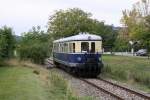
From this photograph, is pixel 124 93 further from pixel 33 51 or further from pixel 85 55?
pixel 33 51

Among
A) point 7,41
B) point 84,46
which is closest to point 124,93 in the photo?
point 84,46

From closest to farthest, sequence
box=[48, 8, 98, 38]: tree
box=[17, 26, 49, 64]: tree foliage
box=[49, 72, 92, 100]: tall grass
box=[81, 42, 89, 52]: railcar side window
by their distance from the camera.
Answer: box=[49, 72, 92, 100]: tall grass → box=[81, 42, 89, 52]: railcar side window → box=[17, 26, 49, 64]: tree foliage → box=[48, 8, 98, 38]: tree

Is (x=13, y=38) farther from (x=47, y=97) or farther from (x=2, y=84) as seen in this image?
(x=47, y=97)

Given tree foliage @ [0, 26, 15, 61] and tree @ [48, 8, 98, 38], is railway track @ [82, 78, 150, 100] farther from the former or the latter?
tree @ [48, 8, 98, 38]

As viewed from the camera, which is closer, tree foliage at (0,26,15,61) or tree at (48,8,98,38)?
tree foliage at (0,26,15,61)

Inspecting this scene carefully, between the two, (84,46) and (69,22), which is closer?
(84,46)

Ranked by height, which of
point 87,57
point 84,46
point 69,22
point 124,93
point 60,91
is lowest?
point 124,93

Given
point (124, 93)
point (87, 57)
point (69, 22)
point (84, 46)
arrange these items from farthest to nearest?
point (69, 22) < point (84, 46) < point (87, 57) < point (124, 93)

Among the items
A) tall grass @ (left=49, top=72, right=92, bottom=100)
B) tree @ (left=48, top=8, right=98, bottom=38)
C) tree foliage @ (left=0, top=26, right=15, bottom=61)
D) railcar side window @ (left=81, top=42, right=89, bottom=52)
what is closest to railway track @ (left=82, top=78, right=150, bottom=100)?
tall grass @ (left=49, top=72, right=92, bottom=100)

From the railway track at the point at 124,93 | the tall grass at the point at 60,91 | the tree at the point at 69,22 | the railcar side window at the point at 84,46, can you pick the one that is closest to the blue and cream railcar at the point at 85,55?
the railcar side window at the point at 84,46

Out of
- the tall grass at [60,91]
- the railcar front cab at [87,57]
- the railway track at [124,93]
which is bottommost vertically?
the railway track at [124,93]

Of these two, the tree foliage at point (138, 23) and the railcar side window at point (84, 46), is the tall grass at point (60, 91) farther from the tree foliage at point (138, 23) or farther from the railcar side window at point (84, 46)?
the tree foliage at point (138, 23)

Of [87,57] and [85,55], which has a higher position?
[85,55]

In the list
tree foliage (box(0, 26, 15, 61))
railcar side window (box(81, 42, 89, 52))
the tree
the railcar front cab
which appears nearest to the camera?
the railcar front cab
